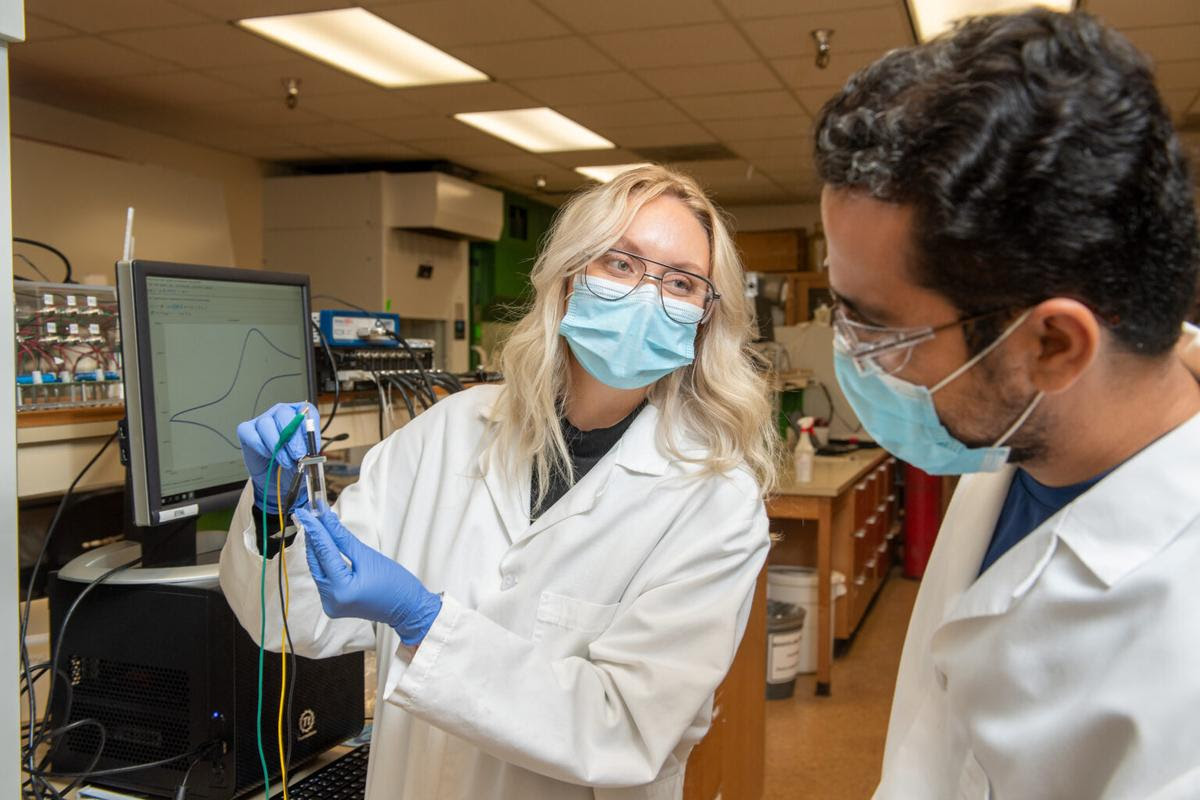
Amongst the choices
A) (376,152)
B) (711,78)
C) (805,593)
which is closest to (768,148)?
(711,78)

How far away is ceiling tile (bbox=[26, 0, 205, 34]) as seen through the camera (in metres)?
3.73

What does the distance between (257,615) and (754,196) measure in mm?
7598

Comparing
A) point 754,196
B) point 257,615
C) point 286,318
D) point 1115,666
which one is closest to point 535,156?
point 754,196

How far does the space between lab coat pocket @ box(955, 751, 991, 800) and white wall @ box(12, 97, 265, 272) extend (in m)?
4.61

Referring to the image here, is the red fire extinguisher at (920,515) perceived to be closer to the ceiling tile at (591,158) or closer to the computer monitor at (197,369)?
the ceiling tile at (591,158)

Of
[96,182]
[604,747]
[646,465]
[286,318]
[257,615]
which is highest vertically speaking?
[96,182]

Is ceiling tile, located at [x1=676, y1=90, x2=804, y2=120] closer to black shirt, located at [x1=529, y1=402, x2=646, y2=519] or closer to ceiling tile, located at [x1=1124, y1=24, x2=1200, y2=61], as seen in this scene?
ceiling tile, located at [x1=1124, y1=24, x2=1200, y2=61]

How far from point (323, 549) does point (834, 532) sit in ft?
10.7

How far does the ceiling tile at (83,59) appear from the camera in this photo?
13.9 ft

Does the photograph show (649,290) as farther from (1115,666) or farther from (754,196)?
(754,196)

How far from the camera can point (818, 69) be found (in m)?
4.51

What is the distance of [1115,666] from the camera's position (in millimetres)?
774

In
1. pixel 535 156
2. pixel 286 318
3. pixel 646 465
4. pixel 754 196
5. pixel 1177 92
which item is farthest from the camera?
pixel 754 196

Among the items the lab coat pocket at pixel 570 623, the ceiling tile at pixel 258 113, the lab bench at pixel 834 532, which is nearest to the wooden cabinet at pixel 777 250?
the lab bench at pixel 834 532
